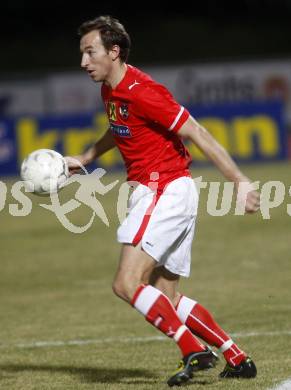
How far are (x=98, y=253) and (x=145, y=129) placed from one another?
7401 millimetres

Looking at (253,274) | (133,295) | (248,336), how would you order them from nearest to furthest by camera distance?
(133,295), (248,336), (253,274)

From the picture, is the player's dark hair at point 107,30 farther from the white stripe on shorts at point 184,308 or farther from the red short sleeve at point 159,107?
the white stripe on shorts at point 184,308

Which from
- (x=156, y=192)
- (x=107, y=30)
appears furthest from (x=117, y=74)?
(x=156, y=192)

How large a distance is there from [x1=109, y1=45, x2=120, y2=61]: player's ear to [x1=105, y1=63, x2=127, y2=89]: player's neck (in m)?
0.05

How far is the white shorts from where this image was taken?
5.96m

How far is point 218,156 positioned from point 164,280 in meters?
0.99

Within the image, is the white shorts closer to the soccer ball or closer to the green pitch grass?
the soccer ball

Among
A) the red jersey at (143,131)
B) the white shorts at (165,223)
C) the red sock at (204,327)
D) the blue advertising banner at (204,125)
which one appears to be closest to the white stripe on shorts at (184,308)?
the red sock at (204,327)

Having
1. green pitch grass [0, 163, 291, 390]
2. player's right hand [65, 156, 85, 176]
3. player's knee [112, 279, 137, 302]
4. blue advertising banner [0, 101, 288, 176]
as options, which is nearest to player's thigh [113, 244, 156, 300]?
player's knee [112, 279, 137, 302]

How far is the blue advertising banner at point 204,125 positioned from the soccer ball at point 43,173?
56.4 feet

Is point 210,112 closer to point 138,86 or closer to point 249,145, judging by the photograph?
point 249,145

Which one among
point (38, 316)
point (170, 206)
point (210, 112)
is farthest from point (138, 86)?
point (210, 112)

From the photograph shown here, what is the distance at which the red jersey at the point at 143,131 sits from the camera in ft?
19.6

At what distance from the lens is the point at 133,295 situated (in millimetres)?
5922
